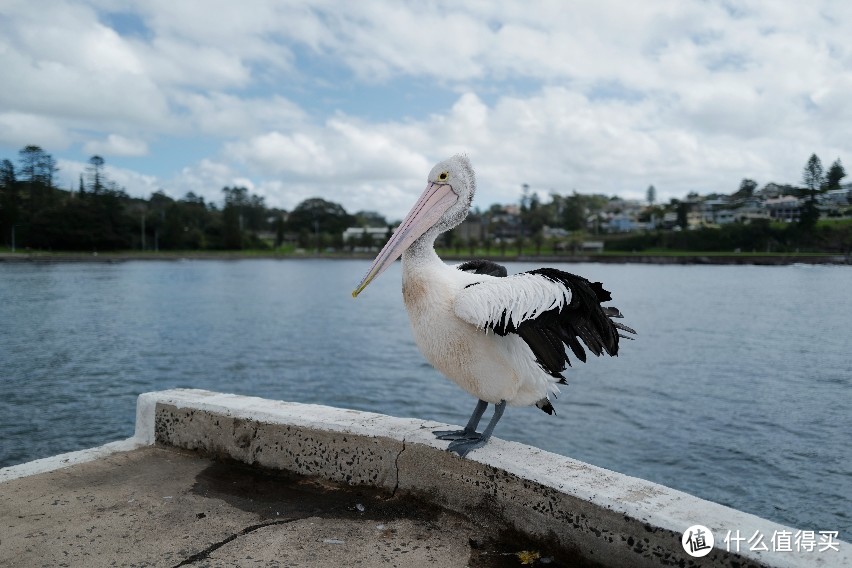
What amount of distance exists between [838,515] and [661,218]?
123804mm

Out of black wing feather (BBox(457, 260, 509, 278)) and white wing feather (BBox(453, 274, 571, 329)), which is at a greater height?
black wing feather (BBox(457, 260, 509, 278))

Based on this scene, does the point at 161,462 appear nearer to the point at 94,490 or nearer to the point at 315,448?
A: the point at 94,490

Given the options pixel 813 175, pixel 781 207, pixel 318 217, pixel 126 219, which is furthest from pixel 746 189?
pixel 126 219

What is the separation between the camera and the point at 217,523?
3191mm

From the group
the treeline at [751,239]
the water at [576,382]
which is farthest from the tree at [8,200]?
the treeline at [751,239]

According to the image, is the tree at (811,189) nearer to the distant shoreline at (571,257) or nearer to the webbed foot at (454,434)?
the distant shoreline at (571,257)

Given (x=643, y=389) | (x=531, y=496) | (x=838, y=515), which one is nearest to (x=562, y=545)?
(x=531, y=496)

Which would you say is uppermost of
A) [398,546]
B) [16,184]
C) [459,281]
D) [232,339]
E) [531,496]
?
[16,184]

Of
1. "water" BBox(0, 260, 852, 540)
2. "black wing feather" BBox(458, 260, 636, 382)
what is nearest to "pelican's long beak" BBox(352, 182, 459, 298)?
"black wing feather" BBox(458, 260, 636, 382)

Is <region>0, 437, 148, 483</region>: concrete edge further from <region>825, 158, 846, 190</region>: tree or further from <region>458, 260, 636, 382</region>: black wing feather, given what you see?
<region>825, 158, 846, 190</region>: tree

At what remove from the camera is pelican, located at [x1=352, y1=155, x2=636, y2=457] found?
10.4 feet

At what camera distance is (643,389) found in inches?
601

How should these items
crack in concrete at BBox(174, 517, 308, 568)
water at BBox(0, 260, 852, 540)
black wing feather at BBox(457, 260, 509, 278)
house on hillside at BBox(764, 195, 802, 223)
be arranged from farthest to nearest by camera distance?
house on hillside at BBox(764, 195, 802, 223), water at BBox(0, 260, 852, 540), black wing feather at BBox(457, 260, 509, 278), crack in concrete at BBox(174, 517, 308, 568)

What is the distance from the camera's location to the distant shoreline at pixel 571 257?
76.2 metres
